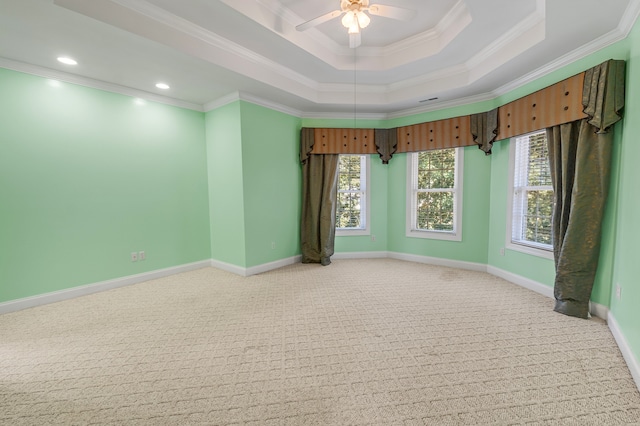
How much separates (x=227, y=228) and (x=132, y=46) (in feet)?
7.92

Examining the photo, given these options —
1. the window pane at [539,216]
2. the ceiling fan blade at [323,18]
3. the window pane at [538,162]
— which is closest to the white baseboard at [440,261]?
the window pane at [539,216]

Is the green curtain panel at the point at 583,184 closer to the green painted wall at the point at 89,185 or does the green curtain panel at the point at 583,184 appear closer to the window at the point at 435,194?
the window at the point at 435,194

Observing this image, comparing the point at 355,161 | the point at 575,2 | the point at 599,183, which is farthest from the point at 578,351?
the point at 355,161

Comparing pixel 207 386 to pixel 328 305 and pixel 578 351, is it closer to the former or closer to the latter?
pixel 328 305

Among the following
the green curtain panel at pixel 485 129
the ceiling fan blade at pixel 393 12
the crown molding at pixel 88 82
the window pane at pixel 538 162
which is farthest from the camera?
the green curtain panel at pixel 485 129

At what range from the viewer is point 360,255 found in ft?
15.8

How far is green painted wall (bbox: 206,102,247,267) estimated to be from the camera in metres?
3.74

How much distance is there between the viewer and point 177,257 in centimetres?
394

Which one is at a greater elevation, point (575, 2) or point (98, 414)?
point (575, 2)

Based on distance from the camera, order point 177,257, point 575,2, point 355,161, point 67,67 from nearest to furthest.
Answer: point 575,2, point 67,67, point 177,257, point 355,161

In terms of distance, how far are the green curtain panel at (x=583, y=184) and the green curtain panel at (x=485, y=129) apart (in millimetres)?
871

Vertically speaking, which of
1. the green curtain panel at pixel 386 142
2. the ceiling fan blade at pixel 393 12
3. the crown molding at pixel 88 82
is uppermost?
the ceiling fan blade at pixel 393 12

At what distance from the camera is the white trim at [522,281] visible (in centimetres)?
302

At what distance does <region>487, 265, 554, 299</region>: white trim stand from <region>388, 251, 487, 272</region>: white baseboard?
0.14 m
